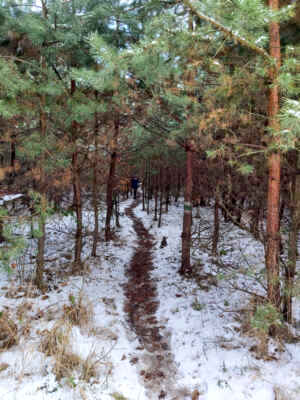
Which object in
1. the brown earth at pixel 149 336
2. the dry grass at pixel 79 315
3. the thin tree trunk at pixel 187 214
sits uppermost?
the thin tree trunk at pixel 187 214

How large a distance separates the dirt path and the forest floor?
0.02m

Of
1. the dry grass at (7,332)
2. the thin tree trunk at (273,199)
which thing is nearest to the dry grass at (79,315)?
the dry grass at (7,332)

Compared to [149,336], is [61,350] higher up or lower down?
higher up

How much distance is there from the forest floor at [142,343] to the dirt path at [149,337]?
0.06 feet

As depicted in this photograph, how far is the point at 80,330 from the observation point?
15.0 ft

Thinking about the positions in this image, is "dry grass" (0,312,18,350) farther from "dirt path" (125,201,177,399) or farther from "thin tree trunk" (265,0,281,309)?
"thin tree trunk" (265,0,281,309)

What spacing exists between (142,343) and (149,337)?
0.78 feet

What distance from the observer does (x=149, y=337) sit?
188 inches

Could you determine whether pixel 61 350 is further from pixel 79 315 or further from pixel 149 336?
pixel 149 336

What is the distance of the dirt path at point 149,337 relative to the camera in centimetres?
367

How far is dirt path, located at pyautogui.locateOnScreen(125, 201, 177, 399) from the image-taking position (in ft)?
12.0

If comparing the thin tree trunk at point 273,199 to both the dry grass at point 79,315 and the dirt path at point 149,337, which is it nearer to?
the dirt path at point 149,337

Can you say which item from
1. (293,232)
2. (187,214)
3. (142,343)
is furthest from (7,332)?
(293,232)

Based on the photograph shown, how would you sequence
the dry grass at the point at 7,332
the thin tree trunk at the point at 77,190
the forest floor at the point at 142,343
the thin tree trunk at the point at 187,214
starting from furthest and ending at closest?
the thin tree trunk at the point at 187,214 < the thin tree trunk at the point at 77,190 < the dry grass at the point at 7,332 < the forest floor at the point at 142,343
